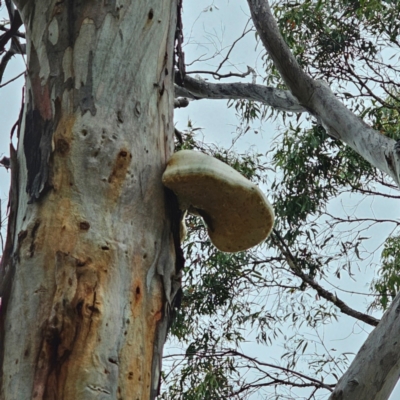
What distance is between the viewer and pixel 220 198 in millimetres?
1519

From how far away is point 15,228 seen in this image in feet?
4.32

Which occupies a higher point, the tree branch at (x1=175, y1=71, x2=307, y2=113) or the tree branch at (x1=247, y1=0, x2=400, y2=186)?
the tree branch at (x1=175, y1=71, x2=307, y2=113)

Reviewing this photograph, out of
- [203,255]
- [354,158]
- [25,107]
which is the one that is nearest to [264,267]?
[203,255]

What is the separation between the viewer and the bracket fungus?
1397 mm

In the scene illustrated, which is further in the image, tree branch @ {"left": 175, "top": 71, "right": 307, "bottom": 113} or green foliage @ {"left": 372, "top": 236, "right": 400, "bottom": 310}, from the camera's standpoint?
green foliage @ {"left": 372, "top": 236, "right": 400, "bottom": 310}

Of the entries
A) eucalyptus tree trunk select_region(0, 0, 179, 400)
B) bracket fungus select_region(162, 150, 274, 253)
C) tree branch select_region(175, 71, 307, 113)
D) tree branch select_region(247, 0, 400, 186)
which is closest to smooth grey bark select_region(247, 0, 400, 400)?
tree branch select_region(247, 0, 400, 186)

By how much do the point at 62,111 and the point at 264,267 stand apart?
484 cm

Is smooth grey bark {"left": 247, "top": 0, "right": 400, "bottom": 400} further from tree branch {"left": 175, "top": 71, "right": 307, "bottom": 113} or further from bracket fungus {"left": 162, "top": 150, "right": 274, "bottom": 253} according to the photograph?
bracket fungus {"left": 162, "top": 150, "right": 274, "bottom": 253}

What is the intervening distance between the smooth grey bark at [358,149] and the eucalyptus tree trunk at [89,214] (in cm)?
135

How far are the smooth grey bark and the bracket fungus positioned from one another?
104cm

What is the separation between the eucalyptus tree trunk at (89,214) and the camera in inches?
44.6

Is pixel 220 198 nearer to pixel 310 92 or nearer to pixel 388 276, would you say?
pixel 310 92

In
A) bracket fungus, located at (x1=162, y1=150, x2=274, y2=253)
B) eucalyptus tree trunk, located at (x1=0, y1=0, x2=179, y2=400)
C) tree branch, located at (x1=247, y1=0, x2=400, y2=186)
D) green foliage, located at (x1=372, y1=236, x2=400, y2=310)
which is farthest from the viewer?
green foliage, located at (x1=372, y1=236, x2=400, y2=310)

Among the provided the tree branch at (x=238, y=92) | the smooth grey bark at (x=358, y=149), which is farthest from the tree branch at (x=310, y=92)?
the tree branch at (x=238, y=92)
